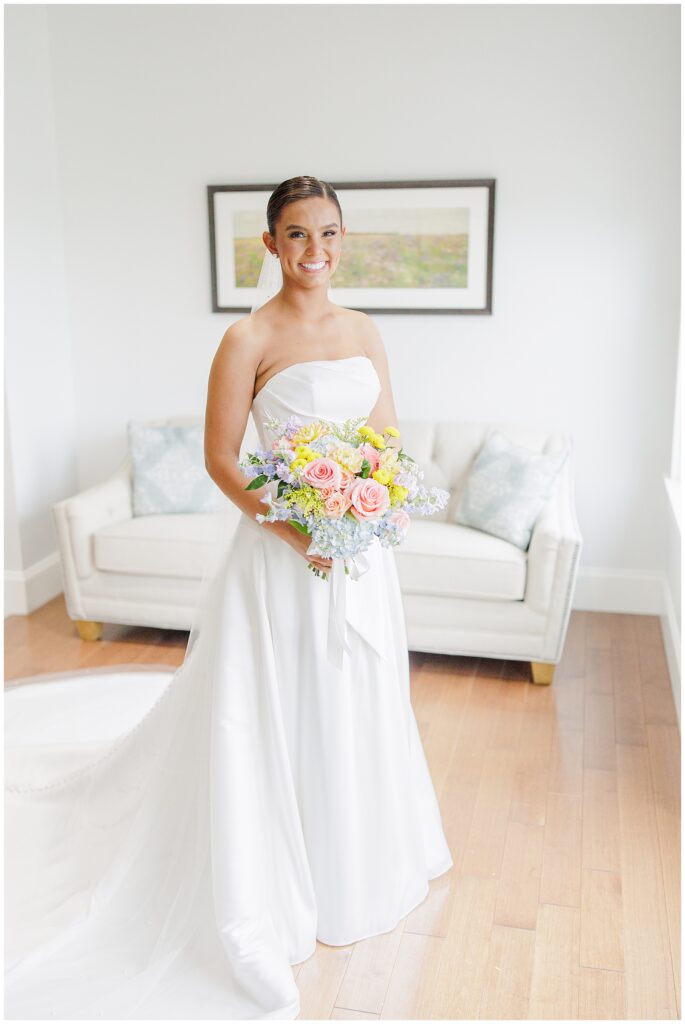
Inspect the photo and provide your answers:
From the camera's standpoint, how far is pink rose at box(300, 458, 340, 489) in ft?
6.59

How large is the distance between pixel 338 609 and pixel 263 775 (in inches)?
17.9

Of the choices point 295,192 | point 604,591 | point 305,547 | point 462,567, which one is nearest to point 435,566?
point 462,567

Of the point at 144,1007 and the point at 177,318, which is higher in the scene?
the point at 177,318

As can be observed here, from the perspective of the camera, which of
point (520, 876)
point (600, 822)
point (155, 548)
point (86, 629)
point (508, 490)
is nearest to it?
point (520, 876)

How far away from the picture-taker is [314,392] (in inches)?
89.0

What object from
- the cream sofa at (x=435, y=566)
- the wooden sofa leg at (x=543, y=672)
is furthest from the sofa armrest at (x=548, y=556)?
the wooden sofa leg at (x=543, y=672)

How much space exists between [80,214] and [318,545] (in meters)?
3.71

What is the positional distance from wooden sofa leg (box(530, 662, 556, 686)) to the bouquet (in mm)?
2007

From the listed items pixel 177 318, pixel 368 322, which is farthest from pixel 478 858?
pixel 177 318

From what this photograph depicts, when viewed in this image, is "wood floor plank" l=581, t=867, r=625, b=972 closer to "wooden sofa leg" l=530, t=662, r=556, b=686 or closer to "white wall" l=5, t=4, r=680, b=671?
"wooden sofa leg" l=530, t=662, r=556, b=686

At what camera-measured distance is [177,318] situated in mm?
5105

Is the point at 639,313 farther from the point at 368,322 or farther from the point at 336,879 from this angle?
the point at 336,879

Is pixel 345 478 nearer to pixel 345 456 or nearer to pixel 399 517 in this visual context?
pixel 345 456

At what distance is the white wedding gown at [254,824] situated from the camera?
7.13ft
